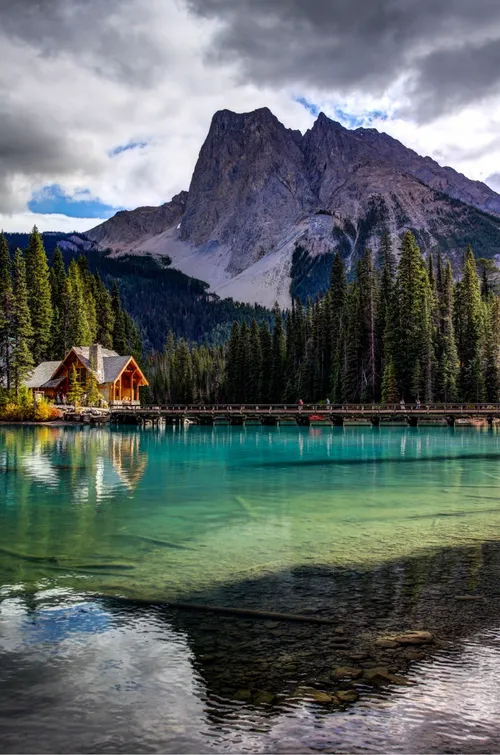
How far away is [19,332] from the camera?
7694 cm

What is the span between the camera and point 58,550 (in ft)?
50.6

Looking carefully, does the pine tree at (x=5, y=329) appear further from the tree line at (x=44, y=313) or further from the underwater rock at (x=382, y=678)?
the underwater rock at (x=382, y=678)

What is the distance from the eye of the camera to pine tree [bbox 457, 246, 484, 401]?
80.7m

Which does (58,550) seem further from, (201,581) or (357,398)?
(357,398)

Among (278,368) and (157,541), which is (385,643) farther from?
(278,368)

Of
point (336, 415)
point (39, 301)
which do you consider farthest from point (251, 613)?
point (39, 301)

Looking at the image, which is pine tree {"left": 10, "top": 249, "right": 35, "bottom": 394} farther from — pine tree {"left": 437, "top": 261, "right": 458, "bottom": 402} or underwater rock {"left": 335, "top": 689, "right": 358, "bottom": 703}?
underwater rock {"left": 335, "top": 689, "right": 358, "bottom": 703}

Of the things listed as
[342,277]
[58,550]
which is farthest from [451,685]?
[342,277]

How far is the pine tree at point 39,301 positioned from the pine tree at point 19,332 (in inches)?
172

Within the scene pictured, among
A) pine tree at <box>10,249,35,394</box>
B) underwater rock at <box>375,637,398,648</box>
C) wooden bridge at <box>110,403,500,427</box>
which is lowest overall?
underwater rock at <box>375,637,398,648</box>

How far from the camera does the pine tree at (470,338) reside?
80.7 meters

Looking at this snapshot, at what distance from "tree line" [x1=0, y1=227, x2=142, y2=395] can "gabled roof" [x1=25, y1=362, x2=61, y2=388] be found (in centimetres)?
222

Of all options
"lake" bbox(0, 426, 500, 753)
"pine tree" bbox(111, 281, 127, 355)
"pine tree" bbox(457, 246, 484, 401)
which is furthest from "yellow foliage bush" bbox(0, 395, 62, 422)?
"lake" bbox(0, 426, 500, 753)

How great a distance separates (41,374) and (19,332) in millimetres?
8775
